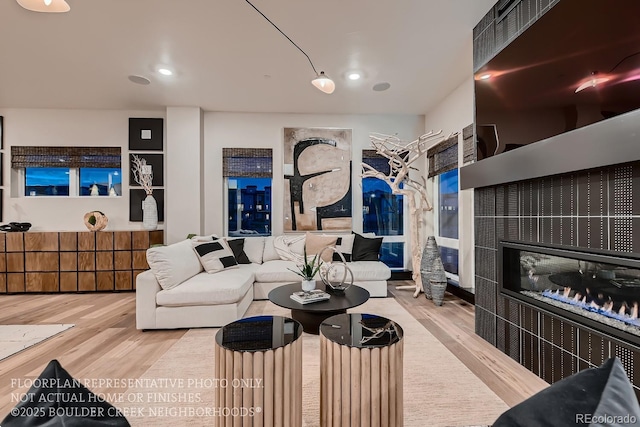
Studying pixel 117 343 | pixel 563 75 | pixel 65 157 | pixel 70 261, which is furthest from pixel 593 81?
pixel 65 157

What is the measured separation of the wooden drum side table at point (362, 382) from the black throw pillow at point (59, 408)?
87 centimetres

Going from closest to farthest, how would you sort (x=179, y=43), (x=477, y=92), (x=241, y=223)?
(x=477, y=92) < (x=179, y=43) < (x=241, y=223)

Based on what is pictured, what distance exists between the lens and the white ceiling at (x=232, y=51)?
235cm

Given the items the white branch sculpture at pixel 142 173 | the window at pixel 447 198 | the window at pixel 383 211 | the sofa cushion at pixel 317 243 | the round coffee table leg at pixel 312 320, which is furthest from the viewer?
the window at pixel 383 211

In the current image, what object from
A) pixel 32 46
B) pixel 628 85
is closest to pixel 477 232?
pixel 628 85

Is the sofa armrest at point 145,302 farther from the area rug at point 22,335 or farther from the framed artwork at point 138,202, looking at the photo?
the framed artwork at point 138,202

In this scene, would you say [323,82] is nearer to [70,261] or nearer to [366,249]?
[366,249]

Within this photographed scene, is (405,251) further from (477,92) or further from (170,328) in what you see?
(170,328)

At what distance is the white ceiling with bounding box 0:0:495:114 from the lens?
2.35 metres

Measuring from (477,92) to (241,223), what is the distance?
3694mm

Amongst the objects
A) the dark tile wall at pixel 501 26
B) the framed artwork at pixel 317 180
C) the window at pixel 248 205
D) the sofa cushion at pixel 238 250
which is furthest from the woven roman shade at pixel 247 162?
the dark tile wall at pixel 501 26

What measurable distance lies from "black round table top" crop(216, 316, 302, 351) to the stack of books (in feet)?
3.03

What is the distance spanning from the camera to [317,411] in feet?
5.43

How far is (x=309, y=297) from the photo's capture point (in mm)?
2516
